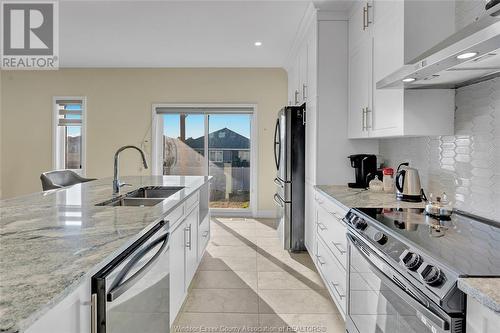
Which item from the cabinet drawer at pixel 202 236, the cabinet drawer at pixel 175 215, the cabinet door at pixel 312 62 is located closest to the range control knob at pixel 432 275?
the cabinet drawer at pixel 175 215

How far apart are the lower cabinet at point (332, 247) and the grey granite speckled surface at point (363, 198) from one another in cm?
5

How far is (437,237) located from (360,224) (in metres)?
0.41

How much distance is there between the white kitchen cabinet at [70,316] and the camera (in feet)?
2.46

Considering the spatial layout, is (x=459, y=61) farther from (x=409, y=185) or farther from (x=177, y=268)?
(x=177, y=268)

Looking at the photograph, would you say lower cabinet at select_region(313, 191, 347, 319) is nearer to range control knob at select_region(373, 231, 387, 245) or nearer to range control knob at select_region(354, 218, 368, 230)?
range control knob at select_region(354, 218, 368, 230)

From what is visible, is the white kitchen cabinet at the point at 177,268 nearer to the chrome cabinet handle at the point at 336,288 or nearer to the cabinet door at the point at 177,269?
the cabinet door at the point at 177,269

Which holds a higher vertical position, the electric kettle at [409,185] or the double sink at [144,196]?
the electric kettle at [409,185]

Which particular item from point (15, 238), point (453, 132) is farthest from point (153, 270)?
point (453, 132)

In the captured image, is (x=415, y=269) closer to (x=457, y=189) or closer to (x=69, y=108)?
(x=457, y=189)

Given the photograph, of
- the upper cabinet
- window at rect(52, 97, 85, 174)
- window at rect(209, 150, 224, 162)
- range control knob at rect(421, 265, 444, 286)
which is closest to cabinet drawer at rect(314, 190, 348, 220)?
the upper cabinet

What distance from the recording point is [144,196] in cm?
278

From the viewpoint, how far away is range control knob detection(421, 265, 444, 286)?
39.4 inches

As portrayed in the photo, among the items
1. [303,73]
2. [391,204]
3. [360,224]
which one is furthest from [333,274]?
[303,73]

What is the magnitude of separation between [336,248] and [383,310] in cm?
84
